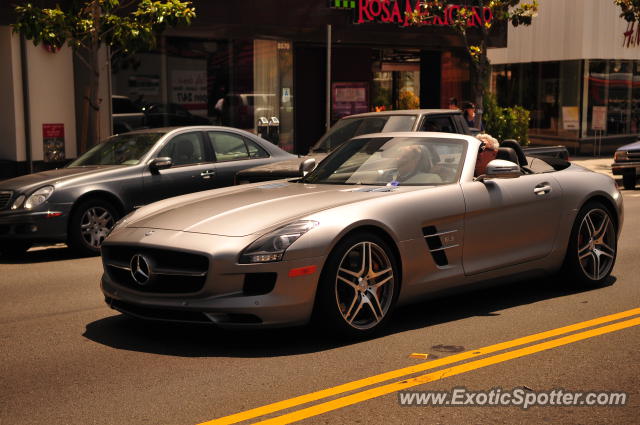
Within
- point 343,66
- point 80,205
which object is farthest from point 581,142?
point 80,205

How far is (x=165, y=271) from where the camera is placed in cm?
616

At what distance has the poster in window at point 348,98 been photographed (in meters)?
24.5

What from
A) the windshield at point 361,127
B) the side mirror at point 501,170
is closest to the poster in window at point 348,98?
the windshield at point 361,127

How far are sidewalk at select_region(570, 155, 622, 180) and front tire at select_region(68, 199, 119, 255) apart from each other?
16794 millimetres

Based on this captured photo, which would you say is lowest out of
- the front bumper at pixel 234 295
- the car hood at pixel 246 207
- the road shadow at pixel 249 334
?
the road shadow at pixel 249 334

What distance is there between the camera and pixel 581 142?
3075 cm

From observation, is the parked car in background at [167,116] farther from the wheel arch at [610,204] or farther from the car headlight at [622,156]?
the wheel arch at [610,204]

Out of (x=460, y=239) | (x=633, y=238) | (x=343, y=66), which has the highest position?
(x=343, y=66)

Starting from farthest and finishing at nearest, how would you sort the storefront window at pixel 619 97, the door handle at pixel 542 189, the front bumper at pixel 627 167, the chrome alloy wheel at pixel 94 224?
the storefront window at pixel 619 97, the front bumper at pixel 627 167, the chrome alloy wheel at pixel 94 224, the door handle at pixel 542 189

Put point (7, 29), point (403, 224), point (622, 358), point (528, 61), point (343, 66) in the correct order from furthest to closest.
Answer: point (528, 61) < point (343, 66) < point (7, 29) < point (403, 224) < point (622, 358)

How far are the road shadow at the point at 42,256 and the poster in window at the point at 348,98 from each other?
1310cm

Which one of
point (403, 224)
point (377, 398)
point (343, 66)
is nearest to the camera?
point (377, 398)

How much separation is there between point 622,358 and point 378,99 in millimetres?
21789

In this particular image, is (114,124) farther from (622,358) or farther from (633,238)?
(622,358)
